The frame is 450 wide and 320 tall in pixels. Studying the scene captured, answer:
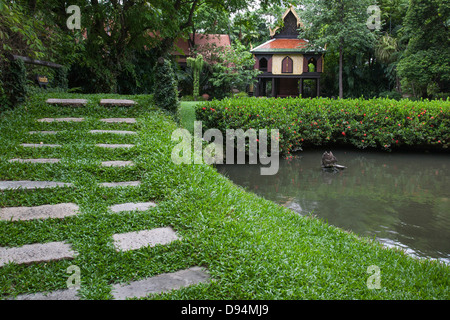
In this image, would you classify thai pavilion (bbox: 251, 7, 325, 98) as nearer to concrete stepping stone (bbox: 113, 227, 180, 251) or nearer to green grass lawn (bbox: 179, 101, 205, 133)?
green grass lawn (bbox: 179, 101, 205, 133)

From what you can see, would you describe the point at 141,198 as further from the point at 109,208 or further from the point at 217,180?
the point at 217,180

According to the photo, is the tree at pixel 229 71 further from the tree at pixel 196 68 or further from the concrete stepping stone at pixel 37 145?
the concrete stepping stone at pixel 37 145

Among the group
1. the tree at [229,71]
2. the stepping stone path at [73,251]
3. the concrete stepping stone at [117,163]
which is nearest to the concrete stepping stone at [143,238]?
the stepping stone path at [73,251]

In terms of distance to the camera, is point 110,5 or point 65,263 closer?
point 65,263

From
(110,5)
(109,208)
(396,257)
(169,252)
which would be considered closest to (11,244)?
(109,208)

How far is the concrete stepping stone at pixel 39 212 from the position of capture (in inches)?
133

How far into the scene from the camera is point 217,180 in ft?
15.6

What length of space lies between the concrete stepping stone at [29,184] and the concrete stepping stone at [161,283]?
197 centimetres

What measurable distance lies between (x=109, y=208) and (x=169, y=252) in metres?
1.06

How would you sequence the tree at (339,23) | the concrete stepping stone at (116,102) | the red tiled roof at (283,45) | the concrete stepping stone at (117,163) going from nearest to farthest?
the concrete stepping stone at (117,163) → the concrete stepping stone at (116,102) → the tree at (339,23) → the red tiled roof at (283,45)

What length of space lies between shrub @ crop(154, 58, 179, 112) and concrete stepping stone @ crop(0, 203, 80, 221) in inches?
177

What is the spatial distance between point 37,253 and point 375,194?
5.71 meters

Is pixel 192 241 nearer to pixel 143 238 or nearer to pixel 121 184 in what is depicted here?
pixel 143 238

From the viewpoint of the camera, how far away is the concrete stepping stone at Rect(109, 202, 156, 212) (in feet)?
12.1
